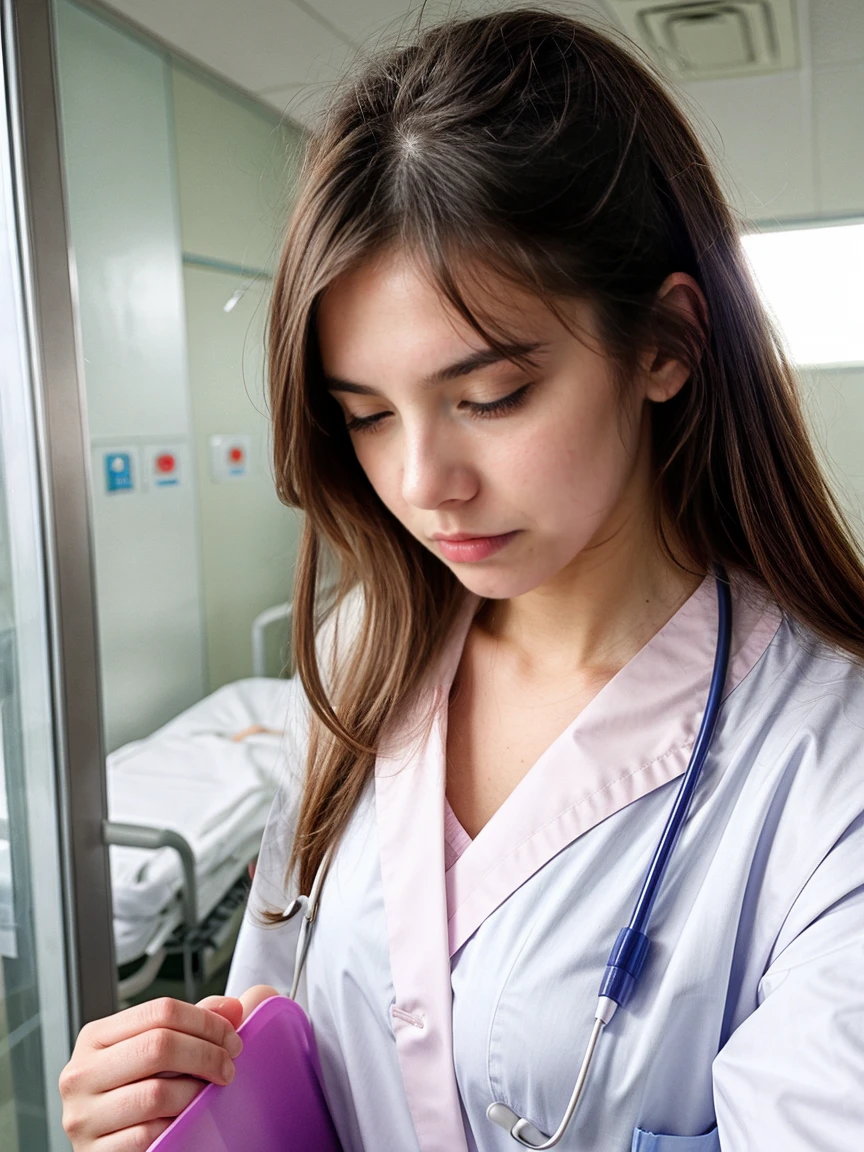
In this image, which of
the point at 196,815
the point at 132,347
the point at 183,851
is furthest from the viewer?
the point at 196,815

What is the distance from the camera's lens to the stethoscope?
79 cm

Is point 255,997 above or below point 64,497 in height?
below

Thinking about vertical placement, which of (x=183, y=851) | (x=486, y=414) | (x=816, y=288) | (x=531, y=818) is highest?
(x=816, y=288)

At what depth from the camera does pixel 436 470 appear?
2.76 feet

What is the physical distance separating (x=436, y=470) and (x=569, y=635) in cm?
28

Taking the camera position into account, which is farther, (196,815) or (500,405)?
(196,815)

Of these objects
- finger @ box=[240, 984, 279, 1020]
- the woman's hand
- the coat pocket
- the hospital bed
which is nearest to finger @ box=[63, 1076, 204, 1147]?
the woman's hand

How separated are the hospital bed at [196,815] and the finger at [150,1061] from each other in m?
0.80

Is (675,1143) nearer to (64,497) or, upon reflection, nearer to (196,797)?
(64,497)

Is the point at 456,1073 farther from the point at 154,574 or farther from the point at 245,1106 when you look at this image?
the point at 154,574

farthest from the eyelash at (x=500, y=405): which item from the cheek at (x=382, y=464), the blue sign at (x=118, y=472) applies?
the blue sign at (x=118, y=472)

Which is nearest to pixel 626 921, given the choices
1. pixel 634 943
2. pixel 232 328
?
pixel 634 943

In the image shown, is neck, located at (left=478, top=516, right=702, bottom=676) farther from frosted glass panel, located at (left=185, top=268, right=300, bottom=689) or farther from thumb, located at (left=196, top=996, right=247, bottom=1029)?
frosted glass panel, located at (left=185, top=268, right=300, bottom=689)

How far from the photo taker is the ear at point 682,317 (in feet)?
2.86
